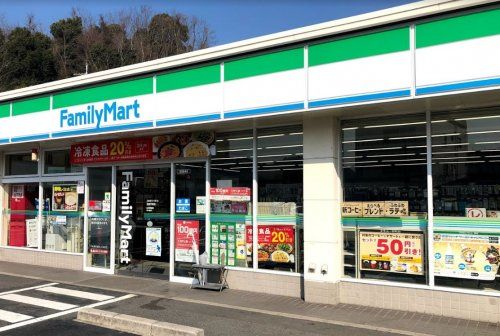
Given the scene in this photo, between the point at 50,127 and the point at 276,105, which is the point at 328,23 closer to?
the point at 276,105

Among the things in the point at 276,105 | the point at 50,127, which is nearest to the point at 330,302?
the point at 276,105

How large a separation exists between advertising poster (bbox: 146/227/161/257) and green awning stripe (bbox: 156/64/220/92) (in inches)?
125

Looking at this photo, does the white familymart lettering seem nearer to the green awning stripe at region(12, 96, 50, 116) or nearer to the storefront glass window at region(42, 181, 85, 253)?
the storefront glass window at region(42, 181, 85, 253)

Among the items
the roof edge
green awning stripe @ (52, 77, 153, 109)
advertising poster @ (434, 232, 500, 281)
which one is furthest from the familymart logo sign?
advertising poster @ (434, 232, 500, 281)

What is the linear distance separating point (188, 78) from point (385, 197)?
13.8 feet

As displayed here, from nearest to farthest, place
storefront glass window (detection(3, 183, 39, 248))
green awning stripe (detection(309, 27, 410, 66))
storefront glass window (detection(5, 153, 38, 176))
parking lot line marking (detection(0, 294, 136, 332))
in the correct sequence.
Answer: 1. green awning stripe (detection(309, 27, 410, 66))
2. parking lot line marking (detection(0, 294, 136, 332))
3. storefront glass window (detection(3, 183, 39, 248))
4. storefront glass window (detection(5, 153, 38, 176))

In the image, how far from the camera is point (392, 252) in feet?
25.4

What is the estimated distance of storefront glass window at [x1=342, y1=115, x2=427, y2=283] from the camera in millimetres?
7555

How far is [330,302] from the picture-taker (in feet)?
25.6

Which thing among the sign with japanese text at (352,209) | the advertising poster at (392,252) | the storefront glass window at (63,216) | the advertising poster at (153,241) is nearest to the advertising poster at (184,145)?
the advertising poster at (153,241)

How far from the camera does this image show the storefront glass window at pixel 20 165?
42.7 feet

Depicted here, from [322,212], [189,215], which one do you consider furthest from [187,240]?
[322,212]

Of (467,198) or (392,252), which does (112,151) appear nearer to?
(392,252)

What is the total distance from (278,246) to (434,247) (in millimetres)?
2814
